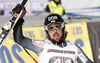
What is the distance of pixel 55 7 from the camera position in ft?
23.3

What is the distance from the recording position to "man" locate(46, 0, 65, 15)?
6.70 metres

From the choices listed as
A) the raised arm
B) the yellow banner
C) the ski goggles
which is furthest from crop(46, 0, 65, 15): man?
the raised arm

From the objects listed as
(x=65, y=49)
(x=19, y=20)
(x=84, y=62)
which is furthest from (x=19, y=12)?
(x=84, y=62)

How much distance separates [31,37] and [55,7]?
7.18ft

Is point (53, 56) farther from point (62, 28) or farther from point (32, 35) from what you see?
point (32, 35)

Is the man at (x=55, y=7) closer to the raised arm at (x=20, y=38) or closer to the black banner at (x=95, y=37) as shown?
the black banner at (x=95, y=37)

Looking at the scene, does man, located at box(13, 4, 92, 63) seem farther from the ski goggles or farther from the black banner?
the black banner

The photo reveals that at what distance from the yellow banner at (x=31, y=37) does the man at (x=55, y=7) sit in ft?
4.50

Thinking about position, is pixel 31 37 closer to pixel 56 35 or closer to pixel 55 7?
pixel 56 35

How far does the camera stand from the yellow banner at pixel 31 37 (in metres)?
4.94

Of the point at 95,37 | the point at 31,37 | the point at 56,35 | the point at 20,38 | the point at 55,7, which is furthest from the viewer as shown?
the point at 55,7

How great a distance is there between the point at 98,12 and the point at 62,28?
3481 mm

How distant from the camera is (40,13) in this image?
634cm

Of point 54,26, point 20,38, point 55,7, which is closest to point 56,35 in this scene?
point 54,26
